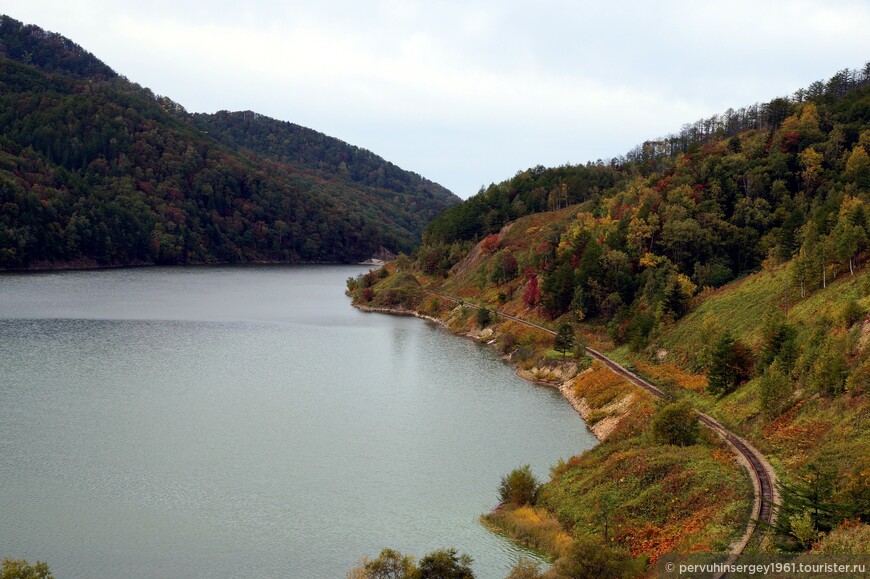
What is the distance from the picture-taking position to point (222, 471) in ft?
163

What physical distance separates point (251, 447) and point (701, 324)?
4412cm

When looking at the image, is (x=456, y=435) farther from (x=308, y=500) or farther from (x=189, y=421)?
(x=189, y=421)

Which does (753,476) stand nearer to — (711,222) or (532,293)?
(711,222)

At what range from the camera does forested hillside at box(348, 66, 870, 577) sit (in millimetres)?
36312

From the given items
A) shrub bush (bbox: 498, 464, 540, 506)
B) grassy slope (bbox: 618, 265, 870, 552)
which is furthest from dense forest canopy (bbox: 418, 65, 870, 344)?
shrub bush (bbox: 498, 464, 540, 506)

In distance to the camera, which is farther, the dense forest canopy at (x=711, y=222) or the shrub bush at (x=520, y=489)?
the dense forest canopy at (x=711, y=222)

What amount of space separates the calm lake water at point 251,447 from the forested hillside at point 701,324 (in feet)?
17.4

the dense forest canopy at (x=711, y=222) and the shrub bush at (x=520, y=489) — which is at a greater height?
the dense forest canopy at (x=711, y=222)

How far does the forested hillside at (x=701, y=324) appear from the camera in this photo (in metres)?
36.3

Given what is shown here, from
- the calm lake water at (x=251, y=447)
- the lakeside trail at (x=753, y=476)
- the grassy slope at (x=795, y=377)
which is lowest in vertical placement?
the calm lake water at (x=251, y=447)

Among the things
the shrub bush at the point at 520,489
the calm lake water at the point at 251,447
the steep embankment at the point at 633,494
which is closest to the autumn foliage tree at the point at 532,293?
the calm lake water at the point at 251,447

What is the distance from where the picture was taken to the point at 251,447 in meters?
55.1

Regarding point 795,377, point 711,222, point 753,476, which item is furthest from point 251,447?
point 711,222

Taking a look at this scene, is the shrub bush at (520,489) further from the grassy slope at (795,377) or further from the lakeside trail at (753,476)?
the grassy slope at (795,377)
